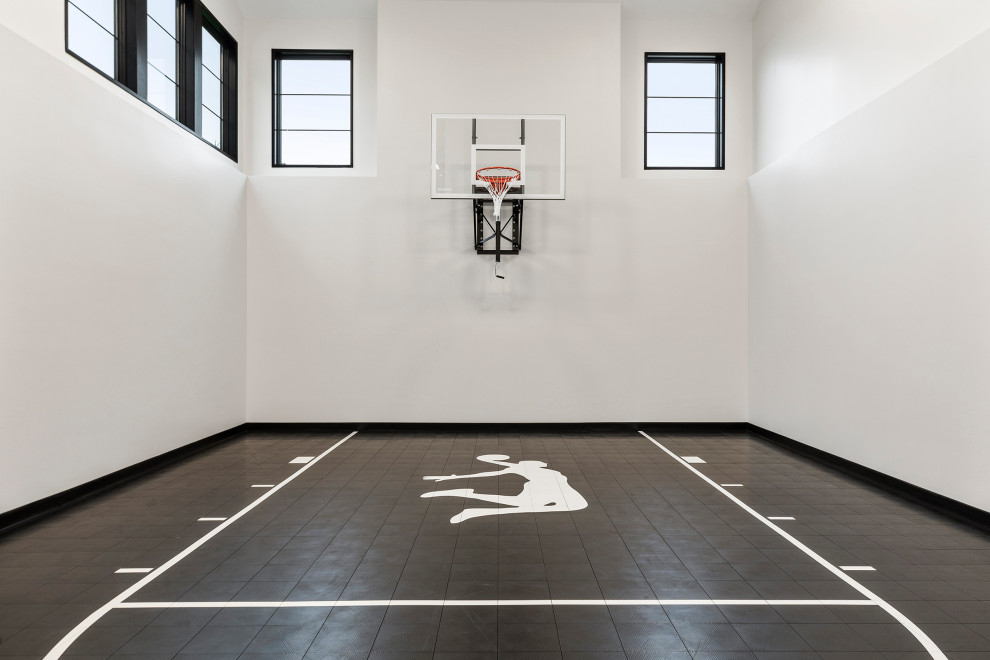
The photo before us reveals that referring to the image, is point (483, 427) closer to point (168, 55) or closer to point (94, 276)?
point (94, 276)

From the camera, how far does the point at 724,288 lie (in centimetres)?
748

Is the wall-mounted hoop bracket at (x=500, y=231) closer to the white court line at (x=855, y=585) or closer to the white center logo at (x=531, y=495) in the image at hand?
the white center logo at (x=531, y=495)

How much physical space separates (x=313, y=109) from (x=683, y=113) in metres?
4.81

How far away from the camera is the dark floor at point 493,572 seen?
236cm

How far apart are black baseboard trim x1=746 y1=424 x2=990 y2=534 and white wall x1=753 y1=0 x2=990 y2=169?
3156 mm

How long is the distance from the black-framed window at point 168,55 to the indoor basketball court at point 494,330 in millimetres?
40

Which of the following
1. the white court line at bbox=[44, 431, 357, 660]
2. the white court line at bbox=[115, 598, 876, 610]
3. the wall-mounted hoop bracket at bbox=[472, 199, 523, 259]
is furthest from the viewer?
the wall-mounted hoop bracket at bbox=[472, 199, 523, 259]

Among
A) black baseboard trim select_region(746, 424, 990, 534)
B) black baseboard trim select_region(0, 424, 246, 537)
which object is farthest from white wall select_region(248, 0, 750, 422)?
black baseboard trim select_region(746, 424, 990, 534)

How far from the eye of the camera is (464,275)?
7387mm

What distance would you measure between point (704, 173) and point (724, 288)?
1.54 meters

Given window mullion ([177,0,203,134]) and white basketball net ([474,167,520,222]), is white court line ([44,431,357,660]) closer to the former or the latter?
white basketball net ([474,167,520,222])

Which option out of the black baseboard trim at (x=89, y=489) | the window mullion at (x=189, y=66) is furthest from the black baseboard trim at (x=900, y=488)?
the window mullion at (x=189, y=66)

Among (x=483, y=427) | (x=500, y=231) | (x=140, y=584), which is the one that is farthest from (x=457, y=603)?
(x=500, y=231)

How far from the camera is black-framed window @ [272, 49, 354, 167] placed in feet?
25.3
